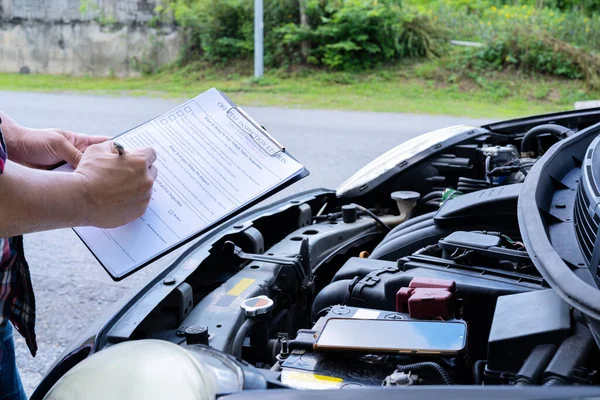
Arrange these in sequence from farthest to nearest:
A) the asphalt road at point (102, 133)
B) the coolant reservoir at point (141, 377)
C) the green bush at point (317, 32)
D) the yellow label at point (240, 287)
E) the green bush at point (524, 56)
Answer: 1. the green bush at point (317, 32)
2. the green bush at point (524, 56)
3. the asphalt road at point (102, 133)
4. the yellow label at point (240, 287)
5. the coolant reservoir at point (141, 377)

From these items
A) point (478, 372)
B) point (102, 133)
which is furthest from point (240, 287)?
point (102, 133)

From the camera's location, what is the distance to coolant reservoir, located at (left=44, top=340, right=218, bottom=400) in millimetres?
1113

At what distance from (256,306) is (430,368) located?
55 cm

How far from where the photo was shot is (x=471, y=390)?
102 cm

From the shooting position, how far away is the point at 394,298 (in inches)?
69.5

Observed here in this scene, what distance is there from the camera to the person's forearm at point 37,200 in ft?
4.42

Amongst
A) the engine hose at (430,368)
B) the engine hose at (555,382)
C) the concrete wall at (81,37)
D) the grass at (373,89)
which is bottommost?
the grass at (373,89)

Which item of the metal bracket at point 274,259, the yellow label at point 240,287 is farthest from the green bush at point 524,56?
the yellow label at point 240,287

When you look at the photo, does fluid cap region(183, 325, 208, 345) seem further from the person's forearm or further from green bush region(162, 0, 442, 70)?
green bush region(162, 0, 442, 70)

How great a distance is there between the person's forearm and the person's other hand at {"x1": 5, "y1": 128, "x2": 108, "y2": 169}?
11.9 inches

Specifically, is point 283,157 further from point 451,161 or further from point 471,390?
point 451,161

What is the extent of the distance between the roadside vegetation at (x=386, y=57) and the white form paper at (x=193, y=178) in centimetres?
918

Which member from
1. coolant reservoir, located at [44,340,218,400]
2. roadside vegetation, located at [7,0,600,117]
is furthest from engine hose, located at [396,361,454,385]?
roadside vegetation, located at [7,0,600,117]

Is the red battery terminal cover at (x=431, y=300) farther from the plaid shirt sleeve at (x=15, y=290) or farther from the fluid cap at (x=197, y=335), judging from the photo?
the plaid shirt sleeve at (x=15, y=290)
